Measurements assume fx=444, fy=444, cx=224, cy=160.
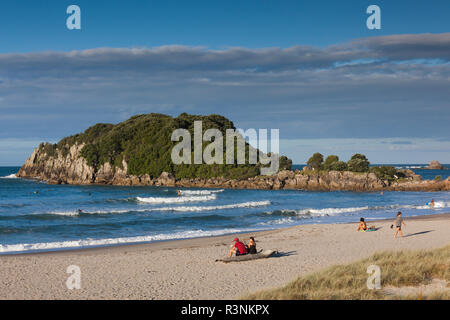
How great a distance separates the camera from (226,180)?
80.8 metres

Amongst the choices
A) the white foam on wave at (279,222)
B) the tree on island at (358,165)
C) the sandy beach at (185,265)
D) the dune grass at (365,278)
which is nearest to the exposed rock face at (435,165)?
the tree on island at (358,165)

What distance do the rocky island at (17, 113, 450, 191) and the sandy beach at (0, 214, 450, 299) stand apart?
4592cm

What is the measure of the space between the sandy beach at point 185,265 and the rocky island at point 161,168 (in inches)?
1808

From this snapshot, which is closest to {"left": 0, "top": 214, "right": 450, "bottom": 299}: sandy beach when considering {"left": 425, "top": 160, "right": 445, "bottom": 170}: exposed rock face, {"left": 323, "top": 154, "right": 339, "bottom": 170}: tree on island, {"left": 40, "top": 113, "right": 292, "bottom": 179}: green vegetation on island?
{"left": 323, "top": 154, "right": 339, "bottom": 170}: tree on island

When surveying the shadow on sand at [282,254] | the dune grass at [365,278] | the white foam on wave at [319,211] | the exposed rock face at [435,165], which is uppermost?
the exposed rock face at [435,165]

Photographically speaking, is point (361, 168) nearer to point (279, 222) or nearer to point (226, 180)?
point (226, 180)

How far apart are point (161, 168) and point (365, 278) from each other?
80.8 m

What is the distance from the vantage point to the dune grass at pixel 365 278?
10.6 metres

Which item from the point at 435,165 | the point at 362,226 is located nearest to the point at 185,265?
the point at 362,226

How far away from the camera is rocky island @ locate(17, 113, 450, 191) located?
7050 cm

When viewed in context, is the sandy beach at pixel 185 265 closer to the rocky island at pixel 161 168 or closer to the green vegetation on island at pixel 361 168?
the rocky island at pixel 161 168
